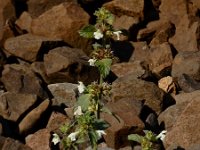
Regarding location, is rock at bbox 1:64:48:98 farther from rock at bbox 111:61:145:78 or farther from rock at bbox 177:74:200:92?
rock at bbox 177:74:200:92

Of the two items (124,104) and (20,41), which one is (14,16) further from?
(124,104)

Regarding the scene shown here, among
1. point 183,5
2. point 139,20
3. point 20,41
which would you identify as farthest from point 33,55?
point 183,5

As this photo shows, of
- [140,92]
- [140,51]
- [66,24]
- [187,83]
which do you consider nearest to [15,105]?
[140,92]

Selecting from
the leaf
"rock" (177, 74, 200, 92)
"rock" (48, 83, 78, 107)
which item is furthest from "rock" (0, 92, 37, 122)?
the leaf

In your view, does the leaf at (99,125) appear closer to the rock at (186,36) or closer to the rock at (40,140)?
the rock at (40,140)

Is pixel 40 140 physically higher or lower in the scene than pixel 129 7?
lower

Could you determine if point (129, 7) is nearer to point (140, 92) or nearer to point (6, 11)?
point (6, 11)
